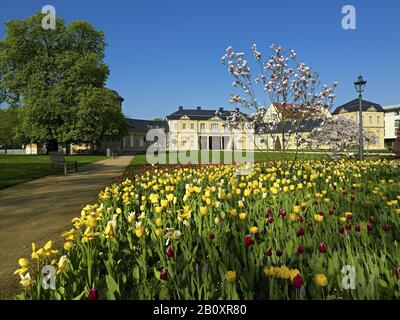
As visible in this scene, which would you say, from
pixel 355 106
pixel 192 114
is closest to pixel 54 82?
pixel 192 114

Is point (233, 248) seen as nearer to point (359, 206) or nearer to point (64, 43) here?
point (359, 206)

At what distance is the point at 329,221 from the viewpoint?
10.1 ft

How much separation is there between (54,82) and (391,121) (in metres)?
78.6

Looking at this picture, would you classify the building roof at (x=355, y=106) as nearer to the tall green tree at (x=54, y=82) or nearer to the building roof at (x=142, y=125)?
the building roof at (x=142, y=125)

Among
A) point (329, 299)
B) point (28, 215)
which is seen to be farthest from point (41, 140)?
point (329, 299)

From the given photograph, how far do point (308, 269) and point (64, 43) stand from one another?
40208 millimetres

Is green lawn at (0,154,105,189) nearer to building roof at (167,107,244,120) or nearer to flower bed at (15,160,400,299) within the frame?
flower bed at (15,160,400,299)

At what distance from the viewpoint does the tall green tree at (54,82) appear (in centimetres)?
3344

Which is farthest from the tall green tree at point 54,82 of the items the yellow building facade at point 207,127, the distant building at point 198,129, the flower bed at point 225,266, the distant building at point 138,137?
the distant building at point 198,129

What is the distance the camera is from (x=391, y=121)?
3056 inches

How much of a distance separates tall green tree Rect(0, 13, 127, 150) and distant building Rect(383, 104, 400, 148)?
228 feet

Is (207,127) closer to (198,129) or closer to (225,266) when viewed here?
(198,129)

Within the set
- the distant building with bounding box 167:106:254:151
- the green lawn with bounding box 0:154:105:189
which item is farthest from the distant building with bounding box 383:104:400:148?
the green lawn with bounding box 0:154:105:189

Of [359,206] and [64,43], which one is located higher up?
[64,43]
